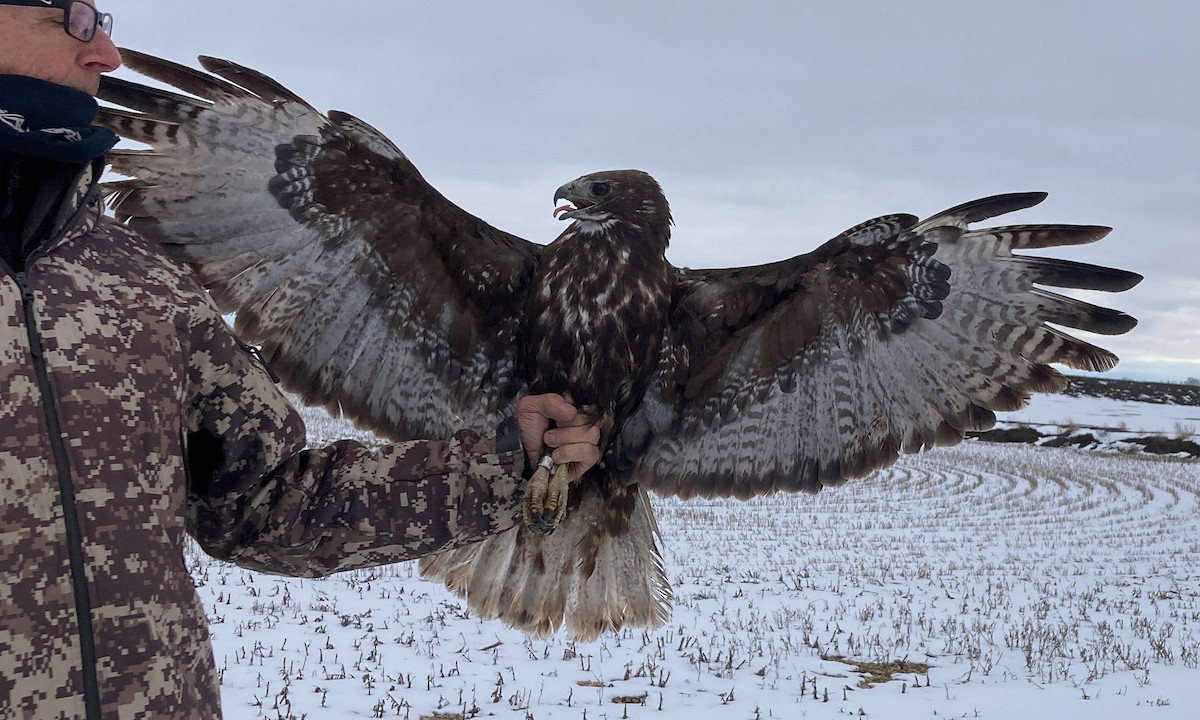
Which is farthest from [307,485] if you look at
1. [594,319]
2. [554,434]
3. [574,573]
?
[574,573]

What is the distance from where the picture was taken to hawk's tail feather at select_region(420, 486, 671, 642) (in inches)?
137

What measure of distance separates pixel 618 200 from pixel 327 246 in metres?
1.02

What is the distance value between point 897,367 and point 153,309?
8.74ft

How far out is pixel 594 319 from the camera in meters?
3.20

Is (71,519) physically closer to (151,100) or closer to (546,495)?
(546,495)

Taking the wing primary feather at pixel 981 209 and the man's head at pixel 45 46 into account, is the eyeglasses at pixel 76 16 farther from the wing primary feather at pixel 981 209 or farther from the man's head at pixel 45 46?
the wing primary feather at pixel 981 209

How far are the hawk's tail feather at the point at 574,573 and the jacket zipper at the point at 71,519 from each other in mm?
2186

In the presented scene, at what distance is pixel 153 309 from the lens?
149cm

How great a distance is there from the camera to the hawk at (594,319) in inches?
117

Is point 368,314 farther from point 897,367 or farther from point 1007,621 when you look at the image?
point 1007,621

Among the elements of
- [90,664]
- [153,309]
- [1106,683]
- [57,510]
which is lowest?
[1106,683]

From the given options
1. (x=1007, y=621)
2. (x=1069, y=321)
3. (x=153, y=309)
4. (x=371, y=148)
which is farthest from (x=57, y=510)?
(x=1007, y=621)

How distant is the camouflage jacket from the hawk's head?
5.95 ft

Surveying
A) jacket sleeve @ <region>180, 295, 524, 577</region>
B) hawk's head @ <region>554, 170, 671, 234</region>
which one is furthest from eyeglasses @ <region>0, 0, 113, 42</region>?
hawk's head @ <region>554, 170, 671, 234</region>
